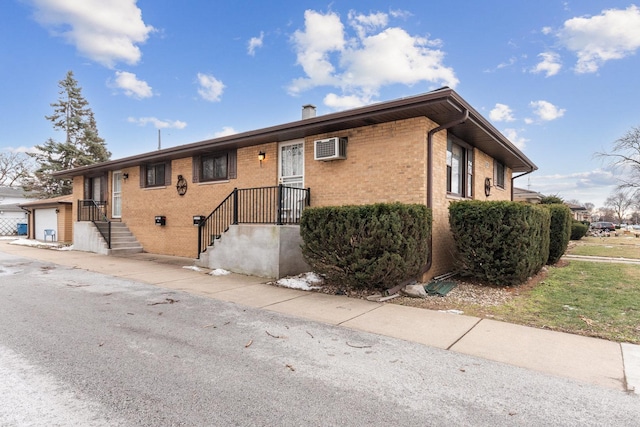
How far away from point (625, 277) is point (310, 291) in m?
7.31

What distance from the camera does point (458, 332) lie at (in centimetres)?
447

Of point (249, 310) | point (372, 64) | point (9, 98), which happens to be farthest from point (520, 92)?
point (9, 98)

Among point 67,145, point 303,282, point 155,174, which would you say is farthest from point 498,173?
point 67,145

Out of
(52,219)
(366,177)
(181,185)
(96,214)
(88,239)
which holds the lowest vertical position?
(88,239)

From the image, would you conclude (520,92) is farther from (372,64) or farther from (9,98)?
(9,98)

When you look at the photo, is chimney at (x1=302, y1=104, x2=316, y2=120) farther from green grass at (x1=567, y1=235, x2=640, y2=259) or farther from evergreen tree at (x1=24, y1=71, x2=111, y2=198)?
evergreen tree at (x1=24, y1=71, x2=111, y2=198)

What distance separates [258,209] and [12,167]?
47.5 meters

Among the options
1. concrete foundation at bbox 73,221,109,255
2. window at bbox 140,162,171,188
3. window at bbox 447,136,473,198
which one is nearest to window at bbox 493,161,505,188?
window at bbox 447,136,473,198

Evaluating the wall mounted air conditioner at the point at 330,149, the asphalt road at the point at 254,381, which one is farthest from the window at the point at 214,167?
the asphalt road at the point at 254,381

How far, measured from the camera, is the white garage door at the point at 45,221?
66.1 feet

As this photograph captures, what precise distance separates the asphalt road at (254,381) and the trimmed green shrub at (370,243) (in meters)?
1.84

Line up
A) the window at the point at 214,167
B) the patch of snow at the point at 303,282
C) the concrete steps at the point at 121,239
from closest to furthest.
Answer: the patch of snow at the point at 303,282, the window at the point at 214,167, the concrete steps at the point at 121,239

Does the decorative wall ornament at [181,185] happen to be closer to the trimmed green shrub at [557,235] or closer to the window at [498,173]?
the window at [498,173]

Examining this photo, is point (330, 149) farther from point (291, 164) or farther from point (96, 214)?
point (96, 214)
